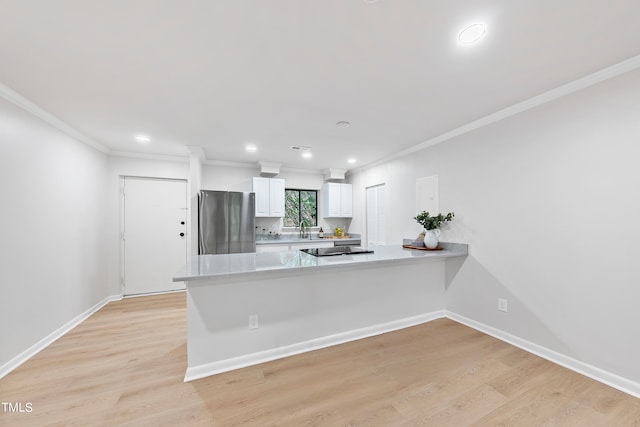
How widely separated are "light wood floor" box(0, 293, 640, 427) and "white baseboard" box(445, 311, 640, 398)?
0.08m

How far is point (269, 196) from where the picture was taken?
4.80 metres

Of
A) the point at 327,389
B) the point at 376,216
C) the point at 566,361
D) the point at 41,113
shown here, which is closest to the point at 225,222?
the point at 41,113

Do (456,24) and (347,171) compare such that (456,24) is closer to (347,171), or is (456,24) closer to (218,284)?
(218,284)

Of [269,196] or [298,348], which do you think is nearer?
[298,348]

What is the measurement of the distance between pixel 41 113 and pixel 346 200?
14.9 ft

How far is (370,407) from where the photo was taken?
5.49ft

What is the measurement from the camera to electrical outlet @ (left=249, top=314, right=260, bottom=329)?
7.20 feet

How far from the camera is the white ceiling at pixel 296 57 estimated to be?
1342mm

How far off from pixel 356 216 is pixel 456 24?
4.23m

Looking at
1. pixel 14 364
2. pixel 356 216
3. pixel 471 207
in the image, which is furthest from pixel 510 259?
pixel 14 364

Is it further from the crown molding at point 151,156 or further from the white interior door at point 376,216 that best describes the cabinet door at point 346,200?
the crown molding at point 151,156

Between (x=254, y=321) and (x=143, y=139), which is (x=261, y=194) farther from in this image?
(x=254, y=321)

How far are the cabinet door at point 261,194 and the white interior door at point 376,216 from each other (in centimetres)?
204

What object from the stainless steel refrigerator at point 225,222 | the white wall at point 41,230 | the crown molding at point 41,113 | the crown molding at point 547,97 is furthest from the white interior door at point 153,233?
the crown molding at point 547,97
